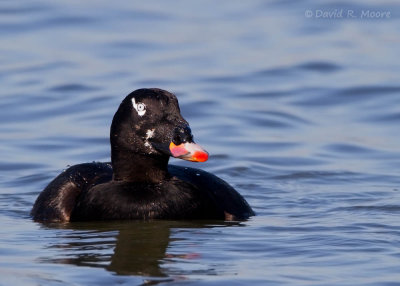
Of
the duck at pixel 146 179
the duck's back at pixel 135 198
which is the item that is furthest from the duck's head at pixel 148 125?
the duck's back at pixel 135 198

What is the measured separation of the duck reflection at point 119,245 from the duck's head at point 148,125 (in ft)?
1.78

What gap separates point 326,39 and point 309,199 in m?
7.87

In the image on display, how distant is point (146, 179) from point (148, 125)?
0.41 metres

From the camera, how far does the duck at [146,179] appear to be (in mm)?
8438

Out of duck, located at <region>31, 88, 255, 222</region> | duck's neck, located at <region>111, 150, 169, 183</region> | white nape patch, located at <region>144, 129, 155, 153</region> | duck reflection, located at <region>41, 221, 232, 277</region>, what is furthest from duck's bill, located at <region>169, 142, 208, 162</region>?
duck reflection, located at <region>41, 221, 232, 277</region>

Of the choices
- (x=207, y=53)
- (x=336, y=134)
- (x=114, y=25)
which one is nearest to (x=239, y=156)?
(x=336, y=134)

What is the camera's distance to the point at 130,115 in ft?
28.1

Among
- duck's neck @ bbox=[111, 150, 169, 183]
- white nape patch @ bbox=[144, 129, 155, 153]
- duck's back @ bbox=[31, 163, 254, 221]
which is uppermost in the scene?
white nape patch @ bbox=[144, 129, 155, 153]

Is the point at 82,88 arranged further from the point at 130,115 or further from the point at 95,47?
the point at 130,115

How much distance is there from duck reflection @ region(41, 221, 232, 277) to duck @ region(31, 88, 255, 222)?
0.24ft

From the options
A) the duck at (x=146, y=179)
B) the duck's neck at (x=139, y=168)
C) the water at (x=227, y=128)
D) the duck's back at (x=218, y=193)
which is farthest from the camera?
the duck's back at (x=218, y=193)

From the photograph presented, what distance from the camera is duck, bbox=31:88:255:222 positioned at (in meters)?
8.44

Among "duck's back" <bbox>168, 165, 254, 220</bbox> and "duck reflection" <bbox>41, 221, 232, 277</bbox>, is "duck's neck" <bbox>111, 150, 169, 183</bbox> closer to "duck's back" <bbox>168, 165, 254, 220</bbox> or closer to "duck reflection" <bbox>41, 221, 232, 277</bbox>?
"duck's back" <bbox>168, 165, 254, 220</bbox>

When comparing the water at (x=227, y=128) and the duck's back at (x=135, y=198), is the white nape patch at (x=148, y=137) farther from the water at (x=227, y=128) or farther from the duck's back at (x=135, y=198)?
the water at (x=227, y=128)
